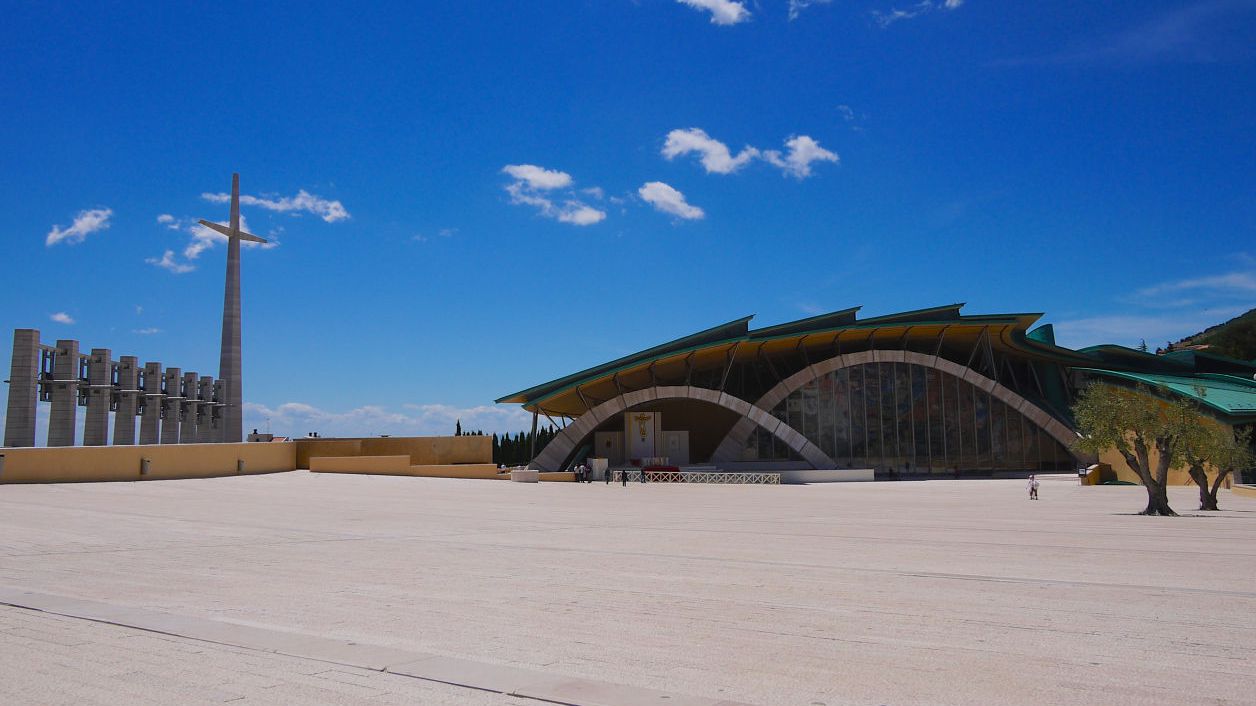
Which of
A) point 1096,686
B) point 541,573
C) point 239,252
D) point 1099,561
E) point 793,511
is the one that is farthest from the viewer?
point 239,252

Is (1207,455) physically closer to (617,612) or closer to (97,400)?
(617,612)

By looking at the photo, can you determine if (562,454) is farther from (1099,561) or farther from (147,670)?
(147,670)

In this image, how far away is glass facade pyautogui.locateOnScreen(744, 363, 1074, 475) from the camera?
62719mm

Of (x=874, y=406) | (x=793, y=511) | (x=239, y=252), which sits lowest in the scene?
(x=793, y=511)

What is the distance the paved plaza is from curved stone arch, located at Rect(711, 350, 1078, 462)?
39817 millimetres

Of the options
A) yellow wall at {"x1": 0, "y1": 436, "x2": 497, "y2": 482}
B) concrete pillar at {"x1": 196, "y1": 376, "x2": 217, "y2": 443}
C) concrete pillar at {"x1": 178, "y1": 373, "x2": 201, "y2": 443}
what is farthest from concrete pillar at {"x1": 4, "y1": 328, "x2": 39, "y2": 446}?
concrete pillar at {"x1": 196, "y1": 376, "x2": 217, "y2": 443}

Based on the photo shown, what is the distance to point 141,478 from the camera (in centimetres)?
3703

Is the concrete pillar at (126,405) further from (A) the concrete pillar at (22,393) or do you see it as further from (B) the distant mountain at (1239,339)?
(B) the distant mountain at (1239,339)

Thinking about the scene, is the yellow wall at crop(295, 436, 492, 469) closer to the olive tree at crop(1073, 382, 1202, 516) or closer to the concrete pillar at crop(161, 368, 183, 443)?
the concrete pillar at crop(161, 368, 183, 443)

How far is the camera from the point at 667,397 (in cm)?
5903

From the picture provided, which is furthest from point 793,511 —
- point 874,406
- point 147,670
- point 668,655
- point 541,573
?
point 874,406

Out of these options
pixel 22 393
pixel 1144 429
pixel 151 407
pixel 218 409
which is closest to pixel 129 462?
pixel 22 393

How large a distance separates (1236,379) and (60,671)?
69706mm

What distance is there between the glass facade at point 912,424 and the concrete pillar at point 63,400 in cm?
4078
